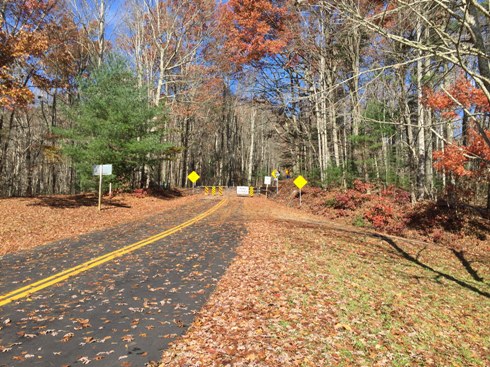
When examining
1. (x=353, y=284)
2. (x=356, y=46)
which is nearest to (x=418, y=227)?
(x=353, y=284)

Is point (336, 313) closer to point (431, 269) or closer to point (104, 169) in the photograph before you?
point (431, 269)

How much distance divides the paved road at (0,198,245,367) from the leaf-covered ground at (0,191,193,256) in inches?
60.9

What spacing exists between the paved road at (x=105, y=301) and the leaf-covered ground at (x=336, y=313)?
18.4 inches

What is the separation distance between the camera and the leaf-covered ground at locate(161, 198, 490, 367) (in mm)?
4281

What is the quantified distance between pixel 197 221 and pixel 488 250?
1227cm

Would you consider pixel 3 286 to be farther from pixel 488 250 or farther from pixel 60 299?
pixel 488 250

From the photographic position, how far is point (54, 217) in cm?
1449

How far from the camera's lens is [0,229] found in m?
11.8

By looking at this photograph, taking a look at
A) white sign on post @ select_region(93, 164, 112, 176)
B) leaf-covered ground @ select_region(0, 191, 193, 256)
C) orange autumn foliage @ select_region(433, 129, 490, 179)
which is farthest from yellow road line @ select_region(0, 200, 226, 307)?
orange autumn foliage @ select_region(433, 129, 490, 179)

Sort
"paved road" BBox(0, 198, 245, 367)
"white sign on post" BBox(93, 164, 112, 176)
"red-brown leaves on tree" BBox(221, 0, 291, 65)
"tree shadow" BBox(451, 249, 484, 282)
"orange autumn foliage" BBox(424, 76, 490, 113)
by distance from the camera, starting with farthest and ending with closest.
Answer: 1. "red-brown leaves on tree" BBox(221, 0, 291, 65)
2. "white sign on post" BBox(93, 164, 112, 176)
3. "orange autumn foliage" BBox(424, 76, 490, 113)
4. "tree shadow" BBox(451, 249, 484, 282)
5. "paved road" BBox(0, 198, 245, 367)

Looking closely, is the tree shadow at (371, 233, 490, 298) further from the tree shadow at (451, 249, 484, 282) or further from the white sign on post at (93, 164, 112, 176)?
the white sign on post at (93, 164, 112, 176)

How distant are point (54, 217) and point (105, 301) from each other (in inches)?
426

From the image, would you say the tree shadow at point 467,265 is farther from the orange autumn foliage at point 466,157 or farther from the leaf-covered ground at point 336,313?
the orange autumn foliage at point 466,157

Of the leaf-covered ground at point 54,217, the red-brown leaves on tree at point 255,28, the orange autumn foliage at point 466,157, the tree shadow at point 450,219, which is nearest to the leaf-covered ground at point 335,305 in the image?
the leaf-covered ground at point 54,217
